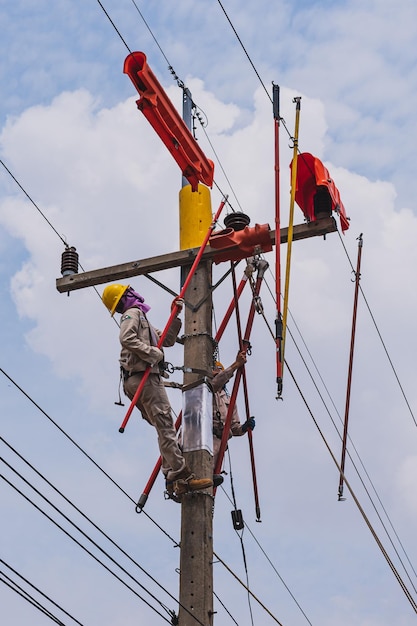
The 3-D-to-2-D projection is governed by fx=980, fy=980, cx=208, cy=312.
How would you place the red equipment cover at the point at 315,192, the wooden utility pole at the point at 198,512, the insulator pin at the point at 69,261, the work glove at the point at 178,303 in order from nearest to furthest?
the wooden utility pole at the point at 198,512
the work glove at the point at 178,303
the red equipment cover at the point at 315,192
the insulator pin at the point at 69,261

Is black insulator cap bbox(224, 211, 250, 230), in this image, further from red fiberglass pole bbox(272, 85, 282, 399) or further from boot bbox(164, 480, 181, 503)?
boot bbox(164, 480, 181, 503)

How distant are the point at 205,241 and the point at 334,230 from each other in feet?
3.68

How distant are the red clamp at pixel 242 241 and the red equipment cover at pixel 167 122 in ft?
2.71

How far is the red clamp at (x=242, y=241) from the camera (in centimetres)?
853

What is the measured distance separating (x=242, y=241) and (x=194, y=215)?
0.70 meters

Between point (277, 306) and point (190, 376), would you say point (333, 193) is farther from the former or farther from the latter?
point (190, 376)

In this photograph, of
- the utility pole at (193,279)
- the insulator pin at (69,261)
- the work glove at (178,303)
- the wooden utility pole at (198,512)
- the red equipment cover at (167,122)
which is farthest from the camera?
the insulator pin at (69,261)

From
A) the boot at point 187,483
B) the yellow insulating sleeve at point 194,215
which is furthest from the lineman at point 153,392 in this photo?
the yellow insulating sleeve at point 194,215

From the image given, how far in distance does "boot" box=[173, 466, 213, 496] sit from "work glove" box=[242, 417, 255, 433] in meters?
1.31

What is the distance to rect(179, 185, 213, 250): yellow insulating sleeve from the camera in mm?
8898

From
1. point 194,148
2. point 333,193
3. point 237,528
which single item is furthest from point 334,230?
point 237,528

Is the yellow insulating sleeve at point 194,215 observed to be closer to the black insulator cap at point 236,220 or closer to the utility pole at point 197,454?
the utility pole at point 197,454

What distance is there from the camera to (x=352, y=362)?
1009 cm

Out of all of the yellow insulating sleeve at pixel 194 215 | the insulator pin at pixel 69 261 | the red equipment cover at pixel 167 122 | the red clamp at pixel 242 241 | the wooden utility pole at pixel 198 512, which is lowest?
the wooden utility pole at pixel 198 512
